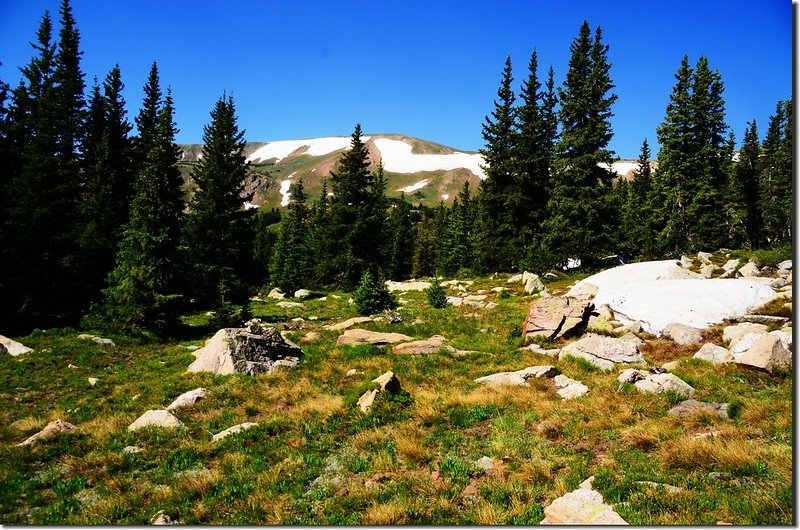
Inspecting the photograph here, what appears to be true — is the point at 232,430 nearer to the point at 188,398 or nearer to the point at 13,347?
the point at 188,398

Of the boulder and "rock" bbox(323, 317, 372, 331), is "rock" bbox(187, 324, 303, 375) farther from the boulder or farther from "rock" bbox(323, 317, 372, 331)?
the boulder

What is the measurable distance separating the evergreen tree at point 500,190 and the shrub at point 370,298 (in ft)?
63.1

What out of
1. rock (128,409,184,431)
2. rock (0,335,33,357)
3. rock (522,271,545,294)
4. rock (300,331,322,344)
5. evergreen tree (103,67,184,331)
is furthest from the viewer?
rock (522,271,545,294)

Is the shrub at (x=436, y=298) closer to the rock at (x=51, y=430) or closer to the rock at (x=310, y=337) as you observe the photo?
the rock at (x=310, y=337)

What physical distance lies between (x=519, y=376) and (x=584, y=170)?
2869 cm

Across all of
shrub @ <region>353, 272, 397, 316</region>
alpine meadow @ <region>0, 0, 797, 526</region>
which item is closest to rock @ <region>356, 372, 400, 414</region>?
alpine meadow @ <region>0, 0, 797, 526</region>

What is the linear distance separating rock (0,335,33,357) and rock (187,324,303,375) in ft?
28.8

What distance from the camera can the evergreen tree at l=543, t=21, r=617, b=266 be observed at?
120 ft

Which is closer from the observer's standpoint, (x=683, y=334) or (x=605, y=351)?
(x=605, y=351)

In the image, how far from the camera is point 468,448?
9.29 m

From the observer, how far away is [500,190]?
43.8 meters

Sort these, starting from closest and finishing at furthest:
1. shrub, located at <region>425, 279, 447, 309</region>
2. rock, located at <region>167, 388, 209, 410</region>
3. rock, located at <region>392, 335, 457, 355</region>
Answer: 1. rock, located at <region>167, 388, 209, 410</region>
2. rock, located at <region>392, 335, 457, 355</region>
3. shrub, located at <region>425, 279, 447, 309</region>

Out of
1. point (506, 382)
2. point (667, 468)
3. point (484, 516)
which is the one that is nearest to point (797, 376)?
point (667, 468)

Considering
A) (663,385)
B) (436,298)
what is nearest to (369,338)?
(436,298)
